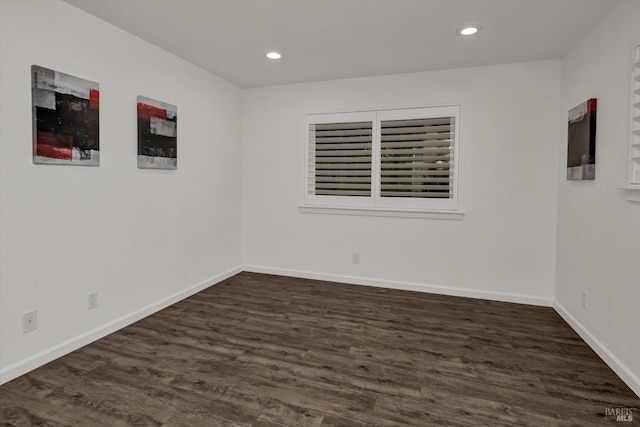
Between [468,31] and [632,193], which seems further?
[468,31]

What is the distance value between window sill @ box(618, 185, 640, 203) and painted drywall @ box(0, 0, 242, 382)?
3724 millimetres

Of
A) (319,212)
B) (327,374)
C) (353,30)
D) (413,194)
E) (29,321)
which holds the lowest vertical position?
(327,374)

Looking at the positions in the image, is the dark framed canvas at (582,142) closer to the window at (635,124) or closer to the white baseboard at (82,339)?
the window at (635,124)

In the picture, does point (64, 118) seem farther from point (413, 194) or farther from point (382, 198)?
point (413, 194)

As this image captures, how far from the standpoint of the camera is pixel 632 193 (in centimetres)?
233

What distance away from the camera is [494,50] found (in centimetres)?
347

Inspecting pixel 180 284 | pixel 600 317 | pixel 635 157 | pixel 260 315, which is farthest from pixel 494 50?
pixel 180 284

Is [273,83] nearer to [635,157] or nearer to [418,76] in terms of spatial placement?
[418,76]

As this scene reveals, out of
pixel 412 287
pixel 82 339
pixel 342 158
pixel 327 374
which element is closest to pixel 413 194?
pixel 342 158

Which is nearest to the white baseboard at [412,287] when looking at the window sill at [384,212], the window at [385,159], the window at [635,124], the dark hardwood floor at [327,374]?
the dark hardwood floor at [327,374]

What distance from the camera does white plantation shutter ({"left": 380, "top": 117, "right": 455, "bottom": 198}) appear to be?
4125 millimetres

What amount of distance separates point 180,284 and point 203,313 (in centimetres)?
58

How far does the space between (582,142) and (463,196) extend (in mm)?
1245

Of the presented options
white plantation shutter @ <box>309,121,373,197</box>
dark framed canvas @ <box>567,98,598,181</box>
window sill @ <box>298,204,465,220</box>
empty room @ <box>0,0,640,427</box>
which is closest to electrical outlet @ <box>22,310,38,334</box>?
empty room @ <box>0,0,640,427</box>
